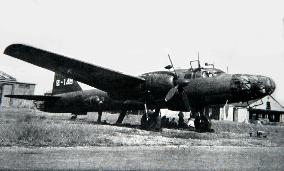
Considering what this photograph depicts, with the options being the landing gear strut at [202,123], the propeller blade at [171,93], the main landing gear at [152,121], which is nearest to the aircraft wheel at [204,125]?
the landing gear strut at [202,123]

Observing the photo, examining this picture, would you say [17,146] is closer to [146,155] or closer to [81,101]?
[146,155]

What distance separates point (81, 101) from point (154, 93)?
8.38m

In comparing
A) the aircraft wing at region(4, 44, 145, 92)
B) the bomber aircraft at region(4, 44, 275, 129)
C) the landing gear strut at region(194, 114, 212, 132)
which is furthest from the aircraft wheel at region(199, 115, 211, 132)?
the aircraft wing at region(4, 44, 145, 92)

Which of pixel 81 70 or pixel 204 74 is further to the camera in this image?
pixel 81 70

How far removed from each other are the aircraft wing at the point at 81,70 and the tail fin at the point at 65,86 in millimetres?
7041

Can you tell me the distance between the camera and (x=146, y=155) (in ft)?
25.4

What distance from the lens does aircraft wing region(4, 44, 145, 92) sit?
44.9ft

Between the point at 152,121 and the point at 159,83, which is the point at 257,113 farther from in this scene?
the point at 159,83

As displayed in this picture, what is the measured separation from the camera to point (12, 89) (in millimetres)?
59719

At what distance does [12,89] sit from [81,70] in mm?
48655

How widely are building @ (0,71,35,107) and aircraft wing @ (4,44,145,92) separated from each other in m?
45.6

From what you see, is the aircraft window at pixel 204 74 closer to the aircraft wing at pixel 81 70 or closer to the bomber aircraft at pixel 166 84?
the bomber aircraft at pixel 166 84

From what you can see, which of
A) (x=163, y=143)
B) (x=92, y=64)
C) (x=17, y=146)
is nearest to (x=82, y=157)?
(x=17, y=146)

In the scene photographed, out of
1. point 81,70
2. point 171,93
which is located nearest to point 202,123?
point 171,93
